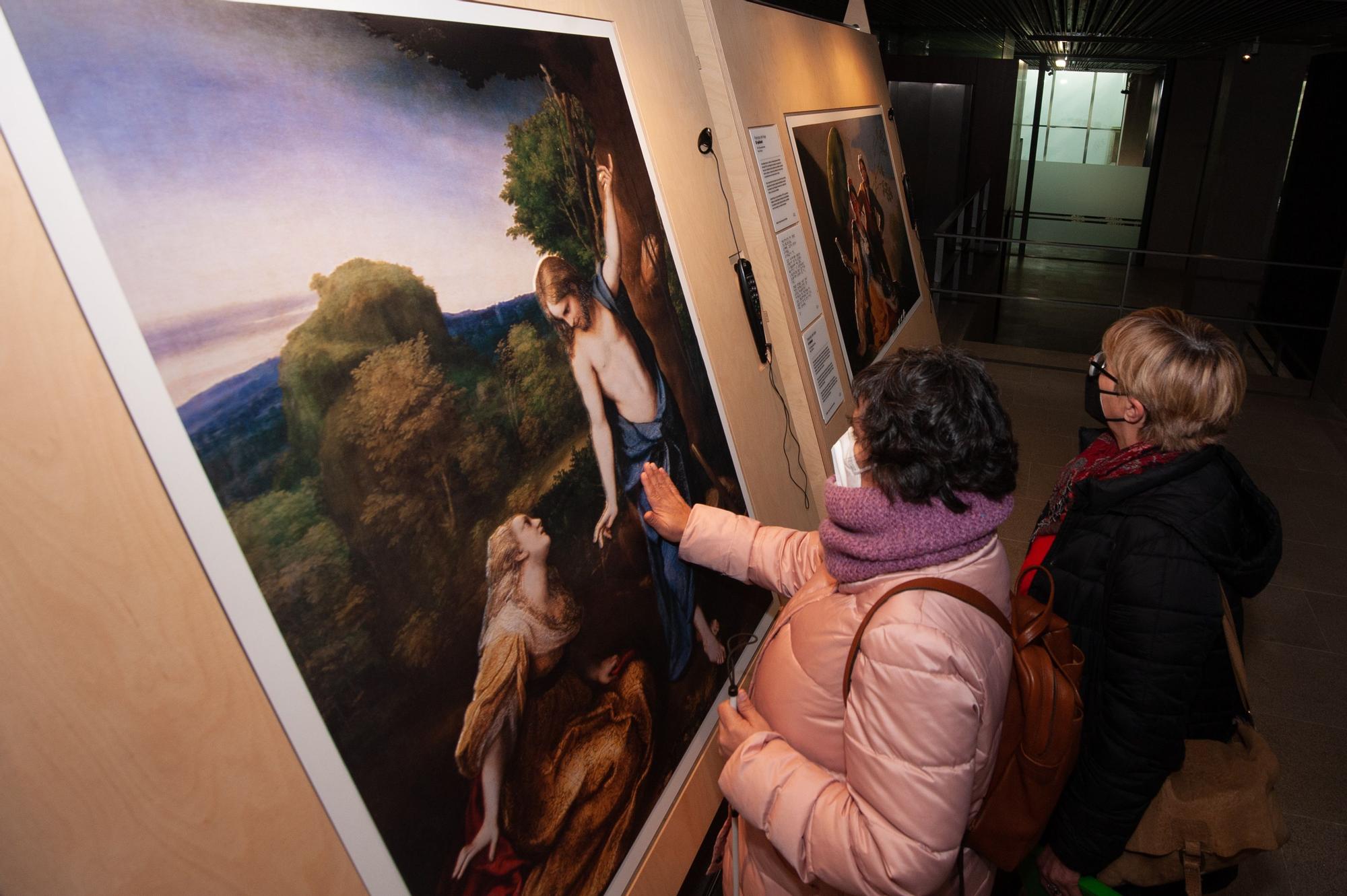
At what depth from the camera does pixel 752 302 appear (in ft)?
7.47

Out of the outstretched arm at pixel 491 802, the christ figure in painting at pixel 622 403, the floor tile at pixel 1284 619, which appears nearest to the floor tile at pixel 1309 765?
the floor tile at pixel 1284 619

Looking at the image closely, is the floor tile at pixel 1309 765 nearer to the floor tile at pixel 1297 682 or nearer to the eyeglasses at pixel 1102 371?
the floor tile at pixel 1297 682

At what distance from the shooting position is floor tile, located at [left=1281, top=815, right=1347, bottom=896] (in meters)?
2.47

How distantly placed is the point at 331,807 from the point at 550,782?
40 cm

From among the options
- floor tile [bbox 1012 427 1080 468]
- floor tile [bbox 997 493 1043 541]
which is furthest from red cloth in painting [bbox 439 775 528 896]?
floor tile [bbox 1012 427 1080 468]

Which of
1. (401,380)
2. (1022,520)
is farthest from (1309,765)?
(401,380)

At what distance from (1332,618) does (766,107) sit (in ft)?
11.1

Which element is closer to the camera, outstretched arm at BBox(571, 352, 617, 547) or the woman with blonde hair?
outstretched arm at BBox(571, 352, 617, 547)

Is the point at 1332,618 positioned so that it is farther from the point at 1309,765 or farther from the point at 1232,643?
the point at 1232,643

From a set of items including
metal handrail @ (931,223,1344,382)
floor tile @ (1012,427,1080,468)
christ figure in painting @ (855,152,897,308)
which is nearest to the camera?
christ figure in painting @ (855,152,897,308)

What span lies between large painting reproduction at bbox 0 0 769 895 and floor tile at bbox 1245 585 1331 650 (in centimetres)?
323

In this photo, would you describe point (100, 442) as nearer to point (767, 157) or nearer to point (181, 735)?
point (181, 735)

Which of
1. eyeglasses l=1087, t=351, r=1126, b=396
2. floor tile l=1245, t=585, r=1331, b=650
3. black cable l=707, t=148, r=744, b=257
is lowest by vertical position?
floor tile l=1245, t=585, r=1331, b=650

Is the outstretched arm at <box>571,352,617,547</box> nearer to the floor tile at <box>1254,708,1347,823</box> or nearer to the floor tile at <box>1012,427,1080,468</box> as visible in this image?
the floor tile at <box>1254,708,1347,823</box>
